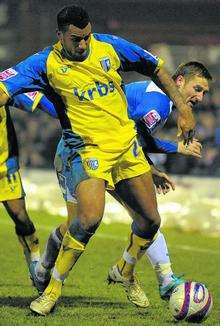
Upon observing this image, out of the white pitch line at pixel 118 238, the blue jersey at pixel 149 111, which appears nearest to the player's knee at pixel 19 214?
the blue jersey at pixel 149 111

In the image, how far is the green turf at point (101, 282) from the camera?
8609 mm

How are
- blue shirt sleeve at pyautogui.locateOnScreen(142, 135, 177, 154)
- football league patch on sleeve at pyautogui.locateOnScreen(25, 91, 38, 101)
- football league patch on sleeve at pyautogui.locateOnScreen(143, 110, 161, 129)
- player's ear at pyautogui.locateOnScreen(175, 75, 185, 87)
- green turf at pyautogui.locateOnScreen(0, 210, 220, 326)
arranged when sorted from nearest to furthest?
1. green turf at pyautogui.locateOnScreen(0, 210, 220, 326)
2. football league patch on sleeve at pyautogui.locateOnScreen(143, 110, 161, 129)
3. blue shirt sleeve at pyautogui.locateOnScreen(142, 135, 177, 154)
4. player's ear at pyautogui.locateOnScreen(175, 75, 185, 87)
5. football league patch on sleeve at pyautogui.locateOnScreen(25, 91, 38, 101)

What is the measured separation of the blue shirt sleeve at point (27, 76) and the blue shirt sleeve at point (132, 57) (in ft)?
1.60

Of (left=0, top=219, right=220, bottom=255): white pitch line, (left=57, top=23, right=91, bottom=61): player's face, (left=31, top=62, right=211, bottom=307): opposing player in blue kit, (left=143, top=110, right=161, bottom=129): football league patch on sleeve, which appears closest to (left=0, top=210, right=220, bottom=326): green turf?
(left=0, top=219, right=220, bottom=255): white pitch line

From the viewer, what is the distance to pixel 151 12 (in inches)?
896

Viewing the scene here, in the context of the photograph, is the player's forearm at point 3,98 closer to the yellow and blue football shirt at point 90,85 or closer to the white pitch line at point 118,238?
the yellow and blue football shirt at point 90,85

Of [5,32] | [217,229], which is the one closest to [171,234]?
[217,229]

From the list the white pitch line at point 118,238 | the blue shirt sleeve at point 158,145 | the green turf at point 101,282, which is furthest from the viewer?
the white pitch line at point 118,238

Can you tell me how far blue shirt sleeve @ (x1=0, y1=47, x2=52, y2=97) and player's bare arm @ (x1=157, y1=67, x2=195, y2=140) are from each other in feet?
2.93

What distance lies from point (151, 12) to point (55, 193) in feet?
18.1

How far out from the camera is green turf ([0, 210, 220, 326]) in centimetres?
861

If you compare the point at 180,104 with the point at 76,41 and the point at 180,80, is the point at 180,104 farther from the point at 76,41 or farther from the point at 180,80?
the point at 76,41

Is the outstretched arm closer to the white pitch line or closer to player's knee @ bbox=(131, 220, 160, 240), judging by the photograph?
player's knee @ bbox=(131, 220, 160, 240)

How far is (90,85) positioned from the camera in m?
8.38
